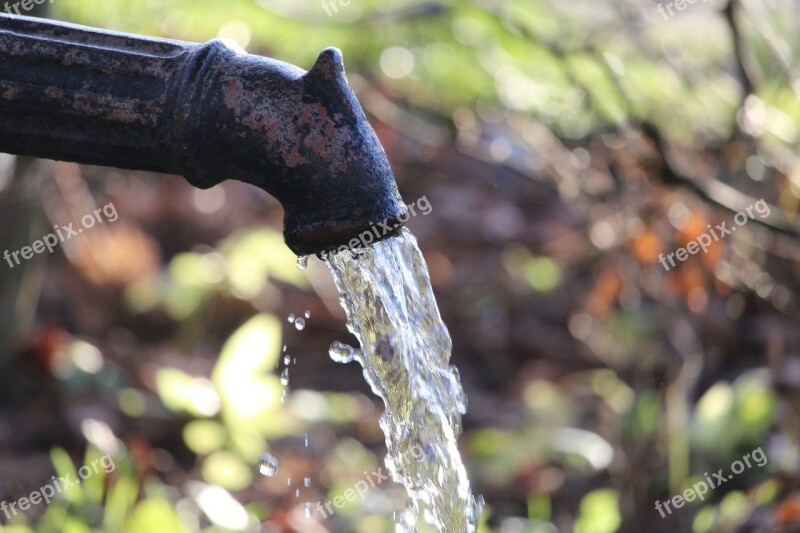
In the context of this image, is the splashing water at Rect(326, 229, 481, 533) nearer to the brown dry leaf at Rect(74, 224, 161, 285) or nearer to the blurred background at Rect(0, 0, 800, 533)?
the blurred background at Rect(0, 0, 800, 533)

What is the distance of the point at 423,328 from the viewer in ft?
5.71

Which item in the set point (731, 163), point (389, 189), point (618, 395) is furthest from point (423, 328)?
point (731, 163)

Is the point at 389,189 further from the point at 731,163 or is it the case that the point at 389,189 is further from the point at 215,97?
the point at 731,163

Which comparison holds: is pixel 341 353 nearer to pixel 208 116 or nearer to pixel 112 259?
pixel 208 116

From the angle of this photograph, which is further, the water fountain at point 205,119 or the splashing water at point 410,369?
the splashing water at point 410,369

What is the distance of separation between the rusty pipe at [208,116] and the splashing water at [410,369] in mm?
205

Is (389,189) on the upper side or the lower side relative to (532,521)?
upper

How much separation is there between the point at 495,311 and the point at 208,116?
2337 millimetres

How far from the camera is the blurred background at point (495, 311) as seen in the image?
233 cm

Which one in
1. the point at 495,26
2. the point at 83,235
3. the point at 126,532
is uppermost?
the point at 495,26

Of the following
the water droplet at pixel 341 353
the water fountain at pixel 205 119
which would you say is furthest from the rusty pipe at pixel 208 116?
the water droplet at pixel 341 353

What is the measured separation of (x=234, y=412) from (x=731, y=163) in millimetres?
1508

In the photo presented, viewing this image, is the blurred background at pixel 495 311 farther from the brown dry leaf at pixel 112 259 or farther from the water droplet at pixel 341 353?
the water droplet at pixel 341 353

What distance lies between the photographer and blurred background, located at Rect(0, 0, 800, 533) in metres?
2.33
